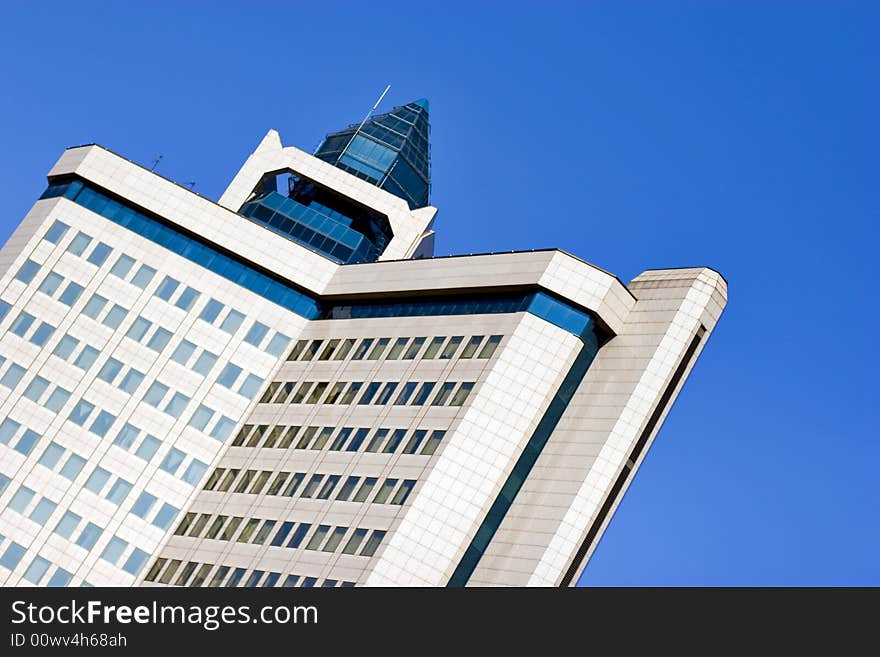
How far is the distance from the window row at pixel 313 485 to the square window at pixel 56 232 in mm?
22802

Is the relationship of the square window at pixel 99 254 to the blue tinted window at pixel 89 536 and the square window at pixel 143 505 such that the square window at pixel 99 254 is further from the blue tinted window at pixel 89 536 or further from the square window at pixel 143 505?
the blue tinted window at pixel 89 536

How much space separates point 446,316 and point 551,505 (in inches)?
651

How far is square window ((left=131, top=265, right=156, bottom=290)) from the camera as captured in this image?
111 metres

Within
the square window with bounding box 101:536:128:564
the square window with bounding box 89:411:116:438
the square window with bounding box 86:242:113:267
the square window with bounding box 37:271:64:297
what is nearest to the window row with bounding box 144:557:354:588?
the square window with bounding box 101:536:128:564

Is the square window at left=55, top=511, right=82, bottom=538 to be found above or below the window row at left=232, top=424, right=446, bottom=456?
Result: below

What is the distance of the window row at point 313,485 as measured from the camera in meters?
92.6

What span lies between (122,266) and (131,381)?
9.62 metres

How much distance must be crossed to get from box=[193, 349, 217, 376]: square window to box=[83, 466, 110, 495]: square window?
9.95 meters

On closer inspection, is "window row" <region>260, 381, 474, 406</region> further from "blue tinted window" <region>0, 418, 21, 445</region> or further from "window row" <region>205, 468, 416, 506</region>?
"blue tinted window" <region>0, 418, 21, 445</region>

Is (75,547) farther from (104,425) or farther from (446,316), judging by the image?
(446,316)

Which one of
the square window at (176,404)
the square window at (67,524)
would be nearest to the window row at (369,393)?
the square window at (176,404)

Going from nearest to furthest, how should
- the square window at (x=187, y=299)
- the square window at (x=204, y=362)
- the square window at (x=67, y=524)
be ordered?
the square window at (x=67, y=524) → the square window at (x=204, y=362) → the square window at (x=187, y=299)
